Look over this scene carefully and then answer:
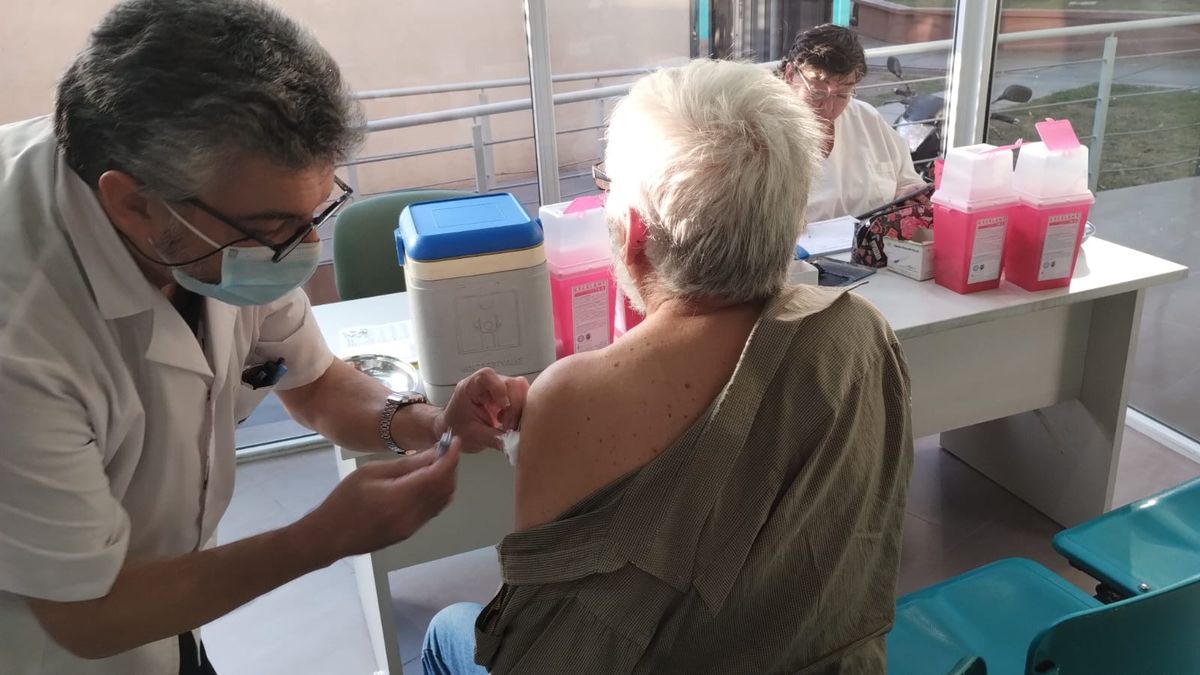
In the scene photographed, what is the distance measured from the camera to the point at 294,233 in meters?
0.98

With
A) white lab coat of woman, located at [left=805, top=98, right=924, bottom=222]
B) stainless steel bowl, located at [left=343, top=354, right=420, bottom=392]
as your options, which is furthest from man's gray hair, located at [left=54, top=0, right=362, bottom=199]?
white lab coat of woman, located at [left=805, top=98, right=924, bottom=222]

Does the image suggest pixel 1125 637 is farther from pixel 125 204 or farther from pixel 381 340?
pixel 381 340

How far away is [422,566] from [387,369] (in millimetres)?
951

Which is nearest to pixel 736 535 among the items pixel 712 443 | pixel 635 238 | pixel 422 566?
pixel 712 443

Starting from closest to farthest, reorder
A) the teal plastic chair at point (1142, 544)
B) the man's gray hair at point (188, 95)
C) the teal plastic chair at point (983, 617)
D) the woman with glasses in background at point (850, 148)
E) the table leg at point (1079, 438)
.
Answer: the man's gray hair at point (188, 95)
the teal plastic chair at point (983, 617)
the teal plastic chair at point (1142, 544)
the table leg at point (1079, 438)
the woman with glasses in background at point (850, 148)

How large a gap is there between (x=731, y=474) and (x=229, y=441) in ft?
2.22

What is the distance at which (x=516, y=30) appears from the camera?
146 inches

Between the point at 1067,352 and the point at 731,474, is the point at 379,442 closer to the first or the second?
the point at 731,474

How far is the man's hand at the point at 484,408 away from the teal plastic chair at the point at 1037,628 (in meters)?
0.66

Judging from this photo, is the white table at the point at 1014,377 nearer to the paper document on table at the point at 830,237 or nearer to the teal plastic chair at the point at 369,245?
the paper document on table at the point at 830,237

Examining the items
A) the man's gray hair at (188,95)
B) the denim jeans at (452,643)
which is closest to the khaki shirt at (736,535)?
the denim jeans at (452,643)

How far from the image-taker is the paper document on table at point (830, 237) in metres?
2.32

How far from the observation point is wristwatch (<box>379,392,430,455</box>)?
139 centimetres

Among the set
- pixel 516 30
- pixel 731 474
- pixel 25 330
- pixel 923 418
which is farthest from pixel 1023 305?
pixel 516 30
